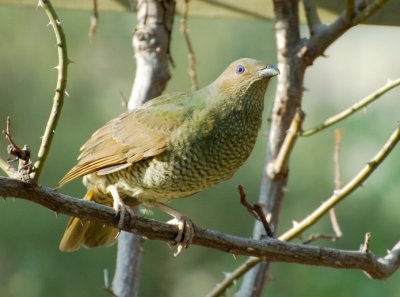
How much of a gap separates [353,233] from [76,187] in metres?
2.14

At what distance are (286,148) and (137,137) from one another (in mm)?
549

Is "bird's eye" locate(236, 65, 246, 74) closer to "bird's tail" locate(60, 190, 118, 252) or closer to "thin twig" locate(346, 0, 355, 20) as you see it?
"thin twig" locate(346, 0, 355, 20)

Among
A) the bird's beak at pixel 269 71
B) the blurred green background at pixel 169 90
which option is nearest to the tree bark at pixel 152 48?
the bird's beak at pixel 269 71

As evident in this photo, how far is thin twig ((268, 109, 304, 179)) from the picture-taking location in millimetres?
2803

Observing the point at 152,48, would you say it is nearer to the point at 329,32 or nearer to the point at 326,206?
the point at 329,32

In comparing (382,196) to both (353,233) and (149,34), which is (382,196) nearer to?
(353,233)

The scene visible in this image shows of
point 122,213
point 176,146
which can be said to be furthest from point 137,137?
point 122,213

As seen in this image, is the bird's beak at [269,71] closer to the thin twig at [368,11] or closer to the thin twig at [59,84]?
the thin twig at [368,11]

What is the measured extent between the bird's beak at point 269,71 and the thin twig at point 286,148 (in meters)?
0.16

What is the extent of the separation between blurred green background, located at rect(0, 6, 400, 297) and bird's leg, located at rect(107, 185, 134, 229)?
2839mm

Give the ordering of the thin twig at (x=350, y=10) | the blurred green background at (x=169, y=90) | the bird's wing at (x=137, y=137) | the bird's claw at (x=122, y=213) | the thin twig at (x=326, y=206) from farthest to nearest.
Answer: the blurred green background at (x=169, y=90) → the bird's wing at (x=137, y=137) → the thin twig at (x=350, y=10) → the thin twig at (x=326, y=206) → the bird's claw at (x=122, y=213)

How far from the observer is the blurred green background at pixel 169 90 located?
648 centimetres

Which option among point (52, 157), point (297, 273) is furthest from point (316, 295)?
point (52, 157)

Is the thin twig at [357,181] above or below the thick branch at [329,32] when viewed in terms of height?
below
